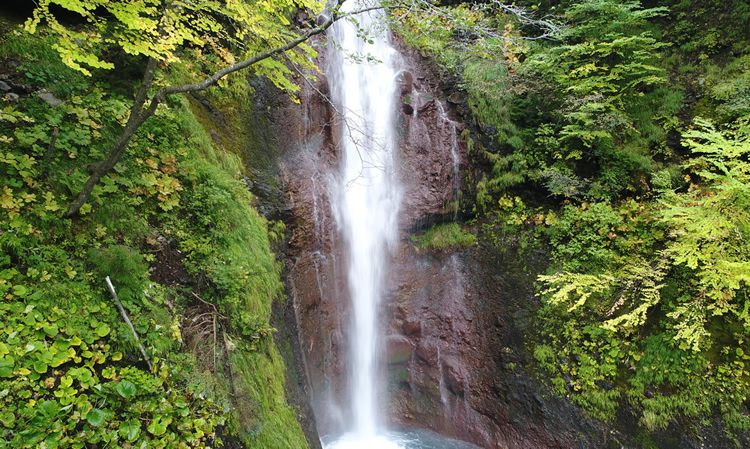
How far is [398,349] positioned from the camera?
8.91m

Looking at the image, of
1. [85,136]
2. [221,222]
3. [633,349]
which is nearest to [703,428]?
[633,349]

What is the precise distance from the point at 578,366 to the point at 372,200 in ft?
19.7

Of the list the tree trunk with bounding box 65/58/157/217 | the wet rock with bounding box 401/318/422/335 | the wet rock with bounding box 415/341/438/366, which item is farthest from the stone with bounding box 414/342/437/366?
the tree trunk with bounding box 65/58/157/217

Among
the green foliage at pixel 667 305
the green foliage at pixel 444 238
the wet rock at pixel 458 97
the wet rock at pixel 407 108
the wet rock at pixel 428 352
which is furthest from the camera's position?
the wet rock at pixel 458 97

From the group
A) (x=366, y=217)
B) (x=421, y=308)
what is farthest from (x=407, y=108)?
(x=421, y=308)

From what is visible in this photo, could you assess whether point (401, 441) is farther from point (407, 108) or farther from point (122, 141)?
point (407, 108)

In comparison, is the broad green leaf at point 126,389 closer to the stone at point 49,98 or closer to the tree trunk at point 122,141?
the tree trunk at point 122,141

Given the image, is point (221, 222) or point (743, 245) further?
point (743, 245)

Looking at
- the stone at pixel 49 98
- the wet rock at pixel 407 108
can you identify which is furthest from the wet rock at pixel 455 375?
the stone at pixel 49 98

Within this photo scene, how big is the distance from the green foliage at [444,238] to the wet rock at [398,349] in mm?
2614

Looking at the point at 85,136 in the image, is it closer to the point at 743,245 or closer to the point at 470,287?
the point at 470,287

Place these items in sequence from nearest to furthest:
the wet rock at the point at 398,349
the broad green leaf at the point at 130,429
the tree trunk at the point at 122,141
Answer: the broad green leaf at the point at 130,429 < the tree trunk at the point at 122,141 < the wet rock at the point at 398,349

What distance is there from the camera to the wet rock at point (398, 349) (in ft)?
29.1

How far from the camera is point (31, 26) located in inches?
124
